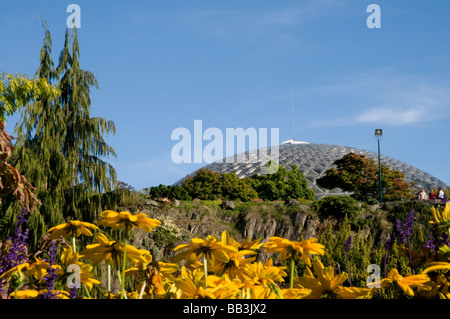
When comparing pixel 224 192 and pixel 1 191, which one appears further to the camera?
pixel 224 192

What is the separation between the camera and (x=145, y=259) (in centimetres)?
187

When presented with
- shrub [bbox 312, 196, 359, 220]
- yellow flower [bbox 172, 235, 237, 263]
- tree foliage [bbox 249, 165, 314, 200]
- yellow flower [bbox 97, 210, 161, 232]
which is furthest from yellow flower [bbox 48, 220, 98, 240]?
tree foliage [bbox 249, 165, 314, 200]

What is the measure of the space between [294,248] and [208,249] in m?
0.33

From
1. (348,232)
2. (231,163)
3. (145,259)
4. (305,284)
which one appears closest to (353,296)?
(305,284)

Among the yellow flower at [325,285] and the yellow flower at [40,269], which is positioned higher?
the yellow flower at [40,269]

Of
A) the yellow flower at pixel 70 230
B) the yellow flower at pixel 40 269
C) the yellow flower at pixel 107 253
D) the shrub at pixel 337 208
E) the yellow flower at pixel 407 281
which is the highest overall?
the shrub at pixel 337 208

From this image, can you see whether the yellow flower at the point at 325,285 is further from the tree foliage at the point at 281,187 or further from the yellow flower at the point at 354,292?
the tree foliage at the point at 281,187

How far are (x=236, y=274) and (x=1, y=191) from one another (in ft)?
11.2

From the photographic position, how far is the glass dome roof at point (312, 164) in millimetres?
32531

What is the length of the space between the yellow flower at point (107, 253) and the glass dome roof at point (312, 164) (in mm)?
28540

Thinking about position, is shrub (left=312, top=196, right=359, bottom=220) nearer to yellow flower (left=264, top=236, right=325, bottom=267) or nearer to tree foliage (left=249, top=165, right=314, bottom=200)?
tree foliage (left=249, top=165, right=314, bottom=200)

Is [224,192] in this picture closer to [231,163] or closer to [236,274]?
[231,163]

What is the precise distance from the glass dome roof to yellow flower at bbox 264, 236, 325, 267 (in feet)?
93.1

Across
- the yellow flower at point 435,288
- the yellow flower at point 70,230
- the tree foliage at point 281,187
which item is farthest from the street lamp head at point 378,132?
the yellow flower at point 70,230
